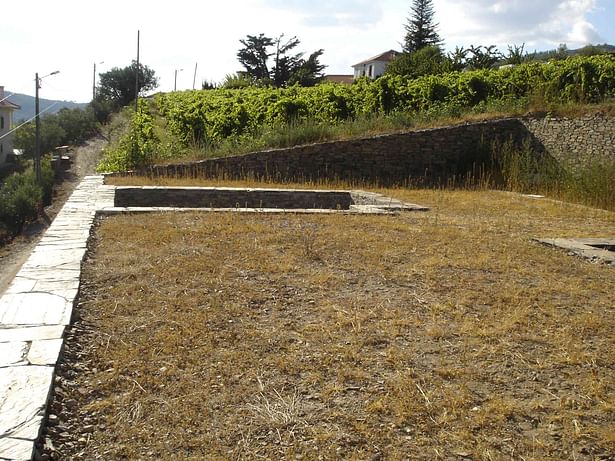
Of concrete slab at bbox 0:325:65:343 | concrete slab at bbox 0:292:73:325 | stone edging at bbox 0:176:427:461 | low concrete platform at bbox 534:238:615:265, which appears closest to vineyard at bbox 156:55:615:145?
low concrete platform at bbox 534:238:615:265

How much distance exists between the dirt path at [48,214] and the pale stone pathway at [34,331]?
2.27 meters

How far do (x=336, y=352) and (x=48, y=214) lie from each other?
500 inches

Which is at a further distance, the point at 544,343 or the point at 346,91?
the point at 346,91

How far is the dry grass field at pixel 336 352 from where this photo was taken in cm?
234

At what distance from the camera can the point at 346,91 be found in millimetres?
15672

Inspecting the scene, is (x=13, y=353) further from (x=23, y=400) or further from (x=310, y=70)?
(x=310, y=70)

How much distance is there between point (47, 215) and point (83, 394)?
12582mm

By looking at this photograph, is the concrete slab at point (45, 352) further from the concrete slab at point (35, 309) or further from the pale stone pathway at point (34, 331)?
the concrete slab at point (35, 309)

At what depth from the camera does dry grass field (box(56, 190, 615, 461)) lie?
234 centimetres

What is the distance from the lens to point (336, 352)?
313 cm

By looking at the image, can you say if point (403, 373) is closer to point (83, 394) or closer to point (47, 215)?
point (83, 394)

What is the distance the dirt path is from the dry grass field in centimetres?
349

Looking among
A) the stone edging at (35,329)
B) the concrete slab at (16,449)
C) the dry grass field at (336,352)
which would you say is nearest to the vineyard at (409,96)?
the dry grass field at (336,352)

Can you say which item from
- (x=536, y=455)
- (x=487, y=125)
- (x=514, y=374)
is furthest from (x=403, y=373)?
(x=487, y=125)
